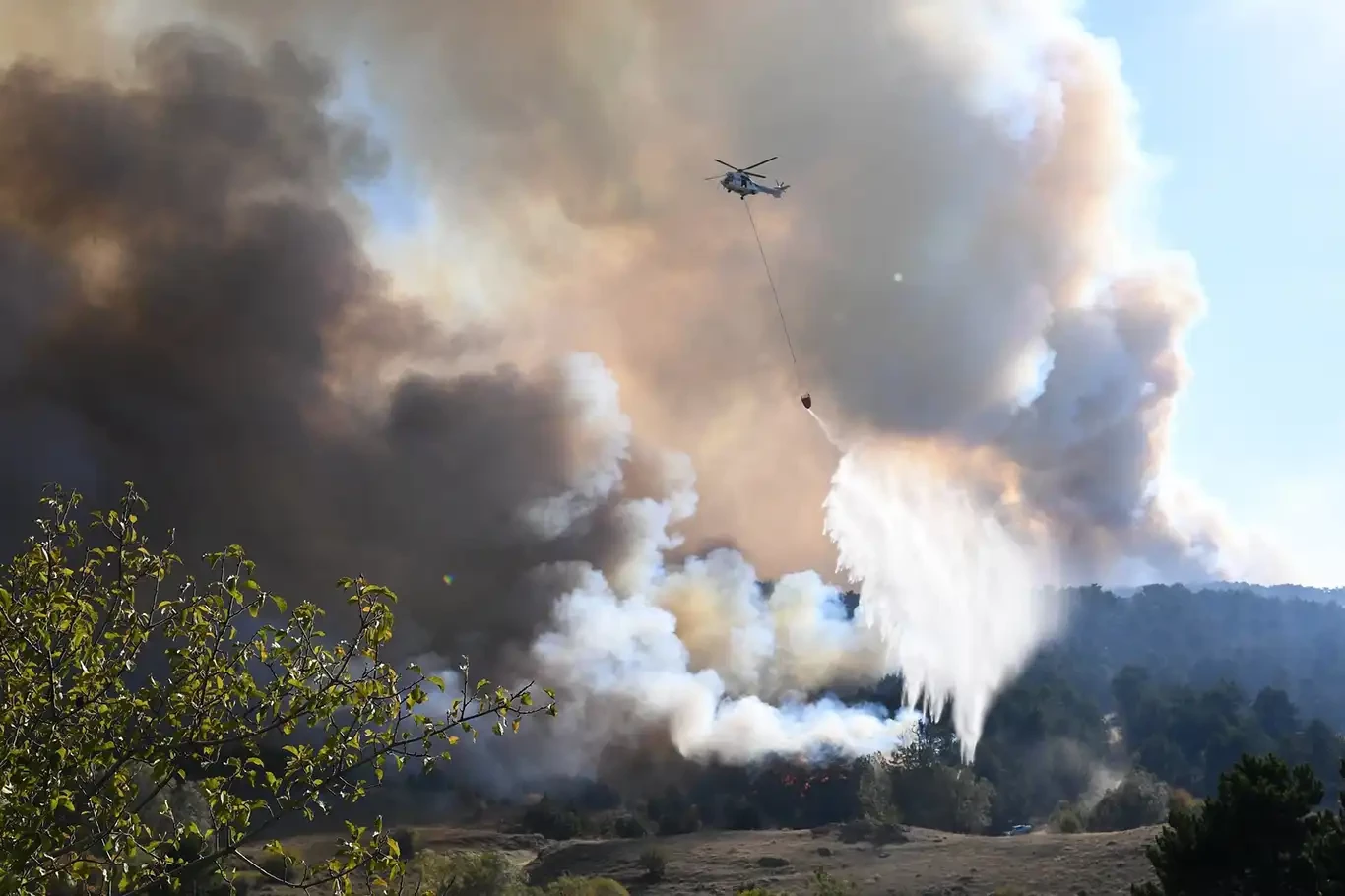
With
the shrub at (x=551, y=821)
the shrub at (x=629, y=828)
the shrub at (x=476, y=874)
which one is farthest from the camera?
the shrub at (x=551, y=821)

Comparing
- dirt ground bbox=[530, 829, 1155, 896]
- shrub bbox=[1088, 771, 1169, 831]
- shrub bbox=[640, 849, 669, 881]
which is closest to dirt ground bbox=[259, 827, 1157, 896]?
dirt ground bbox=[530, 829, 1155, 896]

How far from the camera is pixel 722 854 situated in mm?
92062

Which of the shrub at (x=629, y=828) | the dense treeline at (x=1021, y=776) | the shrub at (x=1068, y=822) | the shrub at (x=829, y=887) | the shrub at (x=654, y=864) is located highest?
the dense treeline at (x=1021, y=776)

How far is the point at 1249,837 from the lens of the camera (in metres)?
45.1

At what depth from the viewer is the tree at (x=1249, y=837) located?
44.2 metres

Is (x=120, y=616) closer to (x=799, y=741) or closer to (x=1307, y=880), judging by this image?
(x=1307, y=880)

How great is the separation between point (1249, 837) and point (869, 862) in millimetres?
46744

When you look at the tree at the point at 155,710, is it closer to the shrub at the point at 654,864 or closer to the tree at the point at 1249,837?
the tree at the point at 1249,837

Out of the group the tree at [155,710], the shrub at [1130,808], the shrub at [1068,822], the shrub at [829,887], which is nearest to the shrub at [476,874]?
the shrub at [829,887]

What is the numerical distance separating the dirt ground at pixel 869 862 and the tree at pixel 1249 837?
27552 millimetres

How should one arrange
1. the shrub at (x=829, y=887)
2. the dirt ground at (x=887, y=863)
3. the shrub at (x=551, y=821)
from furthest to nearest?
the shrub at (x=551, y=821), the dirt ground at (x=887, y=863), the shrub at (x=829, y=887)

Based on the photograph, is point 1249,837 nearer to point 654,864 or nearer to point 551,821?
point 654,864

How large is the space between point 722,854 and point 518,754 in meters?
53.8

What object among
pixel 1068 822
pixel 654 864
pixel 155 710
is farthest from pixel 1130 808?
pixel 155 710
